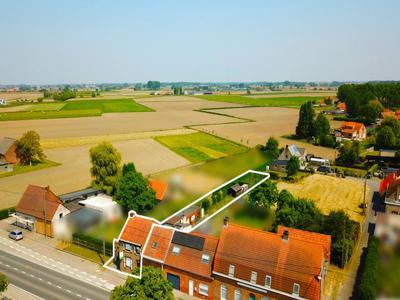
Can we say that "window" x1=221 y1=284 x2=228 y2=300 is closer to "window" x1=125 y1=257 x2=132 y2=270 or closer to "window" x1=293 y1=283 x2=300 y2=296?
"window" x1=293 y1=283 x2=300 y2=296

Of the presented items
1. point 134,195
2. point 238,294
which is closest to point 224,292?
point 238,294

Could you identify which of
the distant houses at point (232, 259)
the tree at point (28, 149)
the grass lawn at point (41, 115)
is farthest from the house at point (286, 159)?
the grass lawn at point (41, 115)

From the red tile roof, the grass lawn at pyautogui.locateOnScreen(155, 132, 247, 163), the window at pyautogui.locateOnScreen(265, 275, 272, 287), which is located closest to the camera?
the window at pyautogui.locateOnScreen(265, 275, 272, 287)

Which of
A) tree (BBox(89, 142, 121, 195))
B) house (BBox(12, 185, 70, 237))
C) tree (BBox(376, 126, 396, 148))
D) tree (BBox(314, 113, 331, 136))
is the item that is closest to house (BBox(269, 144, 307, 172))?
tree (BBox(376, 126, 396, 148))

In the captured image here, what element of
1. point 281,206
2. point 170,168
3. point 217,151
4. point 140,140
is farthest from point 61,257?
point 140,140

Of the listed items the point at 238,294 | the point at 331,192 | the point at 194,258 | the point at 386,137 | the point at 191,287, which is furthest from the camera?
the point at 386,137

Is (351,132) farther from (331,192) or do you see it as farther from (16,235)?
(16,235)
